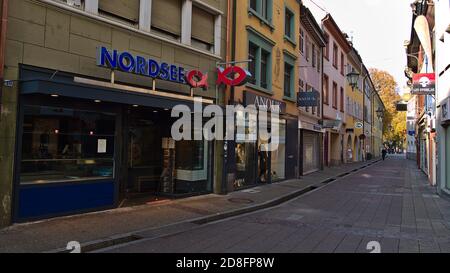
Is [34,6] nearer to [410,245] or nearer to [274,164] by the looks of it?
[410,245]

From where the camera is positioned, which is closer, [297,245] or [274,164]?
[297,245]

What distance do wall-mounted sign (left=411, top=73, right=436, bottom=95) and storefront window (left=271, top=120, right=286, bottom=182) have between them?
5.55 meters

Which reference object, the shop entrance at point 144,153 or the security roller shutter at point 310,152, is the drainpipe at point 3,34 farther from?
the security roller shutter at point 310,152

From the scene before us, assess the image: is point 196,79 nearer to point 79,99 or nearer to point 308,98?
point 79,99

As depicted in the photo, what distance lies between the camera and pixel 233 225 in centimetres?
845

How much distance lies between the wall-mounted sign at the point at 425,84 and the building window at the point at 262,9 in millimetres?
6445

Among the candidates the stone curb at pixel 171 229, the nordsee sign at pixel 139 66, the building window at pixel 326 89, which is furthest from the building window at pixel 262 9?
the building window at pixel 326 89

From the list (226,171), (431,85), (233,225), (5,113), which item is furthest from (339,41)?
(5,113)

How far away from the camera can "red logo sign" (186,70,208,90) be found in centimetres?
1077

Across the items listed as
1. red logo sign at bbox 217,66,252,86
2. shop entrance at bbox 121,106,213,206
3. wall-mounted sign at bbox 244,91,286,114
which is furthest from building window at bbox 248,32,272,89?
shop entrance at bbox 121,106,213,206

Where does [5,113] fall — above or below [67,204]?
Answer: above

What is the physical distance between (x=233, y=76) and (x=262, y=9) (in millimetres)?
4987
